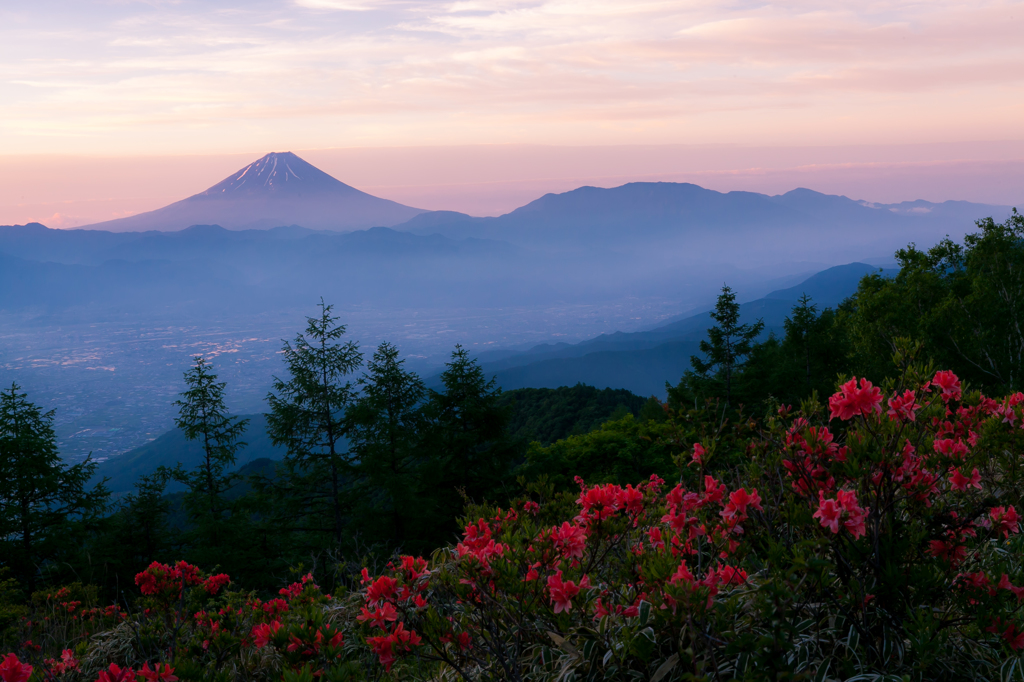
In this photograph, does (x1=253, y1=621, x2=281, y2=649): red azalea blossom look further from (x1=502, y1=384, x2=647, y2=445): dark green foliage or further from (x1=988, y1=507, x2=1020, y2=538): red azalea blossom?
(x1=502, y1=384, x2=647, y2=445): dark green foliage

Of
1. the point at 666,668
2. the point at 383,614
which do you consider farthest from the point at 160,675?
the point at 666,668

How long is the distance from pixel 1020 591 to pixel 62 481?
23008 millimetres

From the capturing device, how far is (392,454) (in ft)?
61.6

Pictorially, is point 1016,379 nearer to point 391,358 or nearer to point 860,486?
point 391,358

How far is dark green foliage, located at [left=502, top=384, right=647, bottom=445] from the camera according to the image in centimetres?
4772

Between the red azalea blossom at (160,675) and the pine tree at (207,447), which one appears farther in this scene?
the pine tree at (207,447)

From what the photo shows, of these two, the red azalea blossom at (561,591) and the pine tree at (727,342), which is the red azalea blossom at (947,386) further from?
the pine tree at (727,342)

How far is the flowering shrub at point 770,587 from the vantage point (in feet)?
6.45

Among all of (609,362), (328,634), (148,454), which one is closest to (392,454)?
(328,634)

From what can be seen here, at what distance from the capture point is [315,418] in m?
18.0

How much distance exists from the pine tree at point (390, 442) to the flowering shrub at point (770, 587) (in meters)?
14.9

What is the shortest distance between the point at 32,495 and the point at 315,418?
28.8ft

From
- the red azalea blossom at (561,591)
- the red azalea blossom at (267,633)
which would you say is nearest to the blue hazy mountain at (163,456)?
the red azalea blossom at (267,633)

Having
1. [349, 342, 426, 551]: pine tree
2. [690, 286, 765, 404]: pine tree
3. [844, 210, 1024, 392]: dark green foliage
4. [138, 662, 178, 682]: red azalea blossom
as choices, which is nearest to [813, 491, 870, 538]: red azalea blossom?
[138, 662, 178, 682]: red azalea blossom
